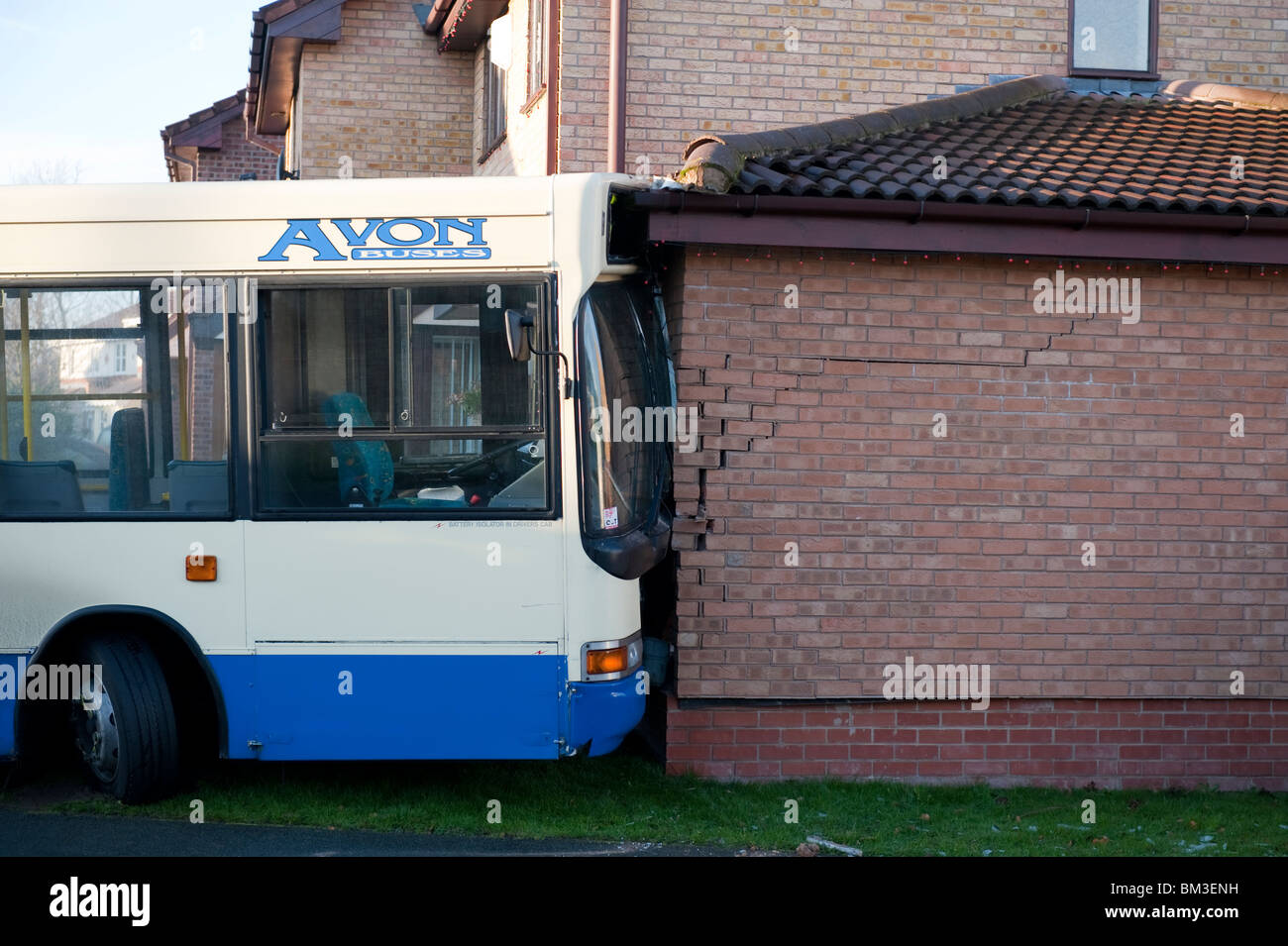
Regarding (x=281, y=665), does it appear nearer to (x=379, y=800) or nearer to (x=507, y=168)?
(x=379, y=800)

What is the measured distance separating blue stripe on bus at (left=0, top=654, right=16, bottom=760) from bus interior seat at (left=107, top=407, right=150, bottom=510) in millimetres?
883

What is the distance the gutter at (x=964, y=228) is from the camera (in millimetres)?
6426

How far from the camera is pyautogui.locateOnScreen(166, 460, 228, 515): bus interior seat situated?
579 centimetres

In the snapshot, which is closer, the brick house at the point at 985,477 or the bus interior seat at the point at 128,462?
the bus interior seat at the point at 128,462

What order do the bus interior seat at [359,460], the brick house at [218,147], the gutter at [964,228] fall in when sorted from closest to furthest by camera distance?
the bus interior seat at [359,460]
the gutter at [964,228]
the brick house at [218,147]

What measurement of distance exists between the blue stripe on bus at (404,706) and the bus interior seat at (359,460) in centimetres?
76

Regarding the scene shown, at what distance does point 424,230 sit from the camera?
5781 millimetres

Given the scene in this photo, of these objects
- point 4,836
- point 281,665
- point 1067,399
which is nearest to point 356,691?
point 281,665

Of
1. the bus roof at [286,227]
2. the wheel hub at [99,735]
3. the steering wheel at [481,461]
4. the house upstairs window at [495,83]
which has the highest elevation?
the house upstairs window at [495,83]

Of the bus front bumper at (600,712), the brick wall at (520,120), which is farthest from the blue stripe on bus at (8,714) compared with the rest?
the brick wall at (520,120)

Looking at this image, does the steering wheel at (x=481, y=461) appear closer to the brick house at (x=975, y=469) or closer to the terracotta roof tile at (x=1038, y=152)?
the brick house at (x=975, y=469)

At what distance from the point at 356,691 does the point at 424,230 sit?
7.09ft

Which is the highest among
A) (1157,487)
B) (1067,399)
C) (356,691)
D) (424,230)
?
(424,230)
